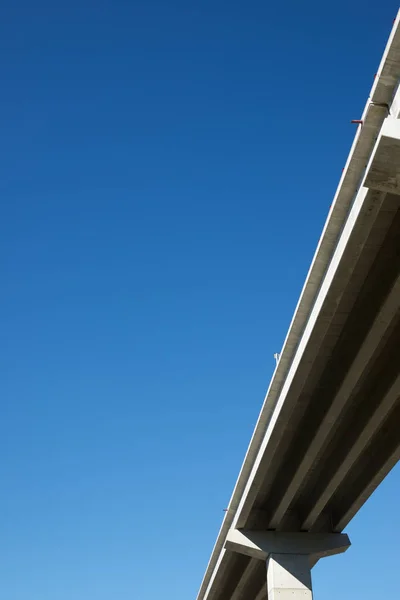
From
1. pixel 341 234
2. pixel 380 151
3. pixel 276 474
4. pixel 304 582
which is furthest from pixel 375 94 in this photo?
pixel 304 582

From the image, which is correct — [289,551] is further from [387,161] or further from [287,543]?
[387,161]

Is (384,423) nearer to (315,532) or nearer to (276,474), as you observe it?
(276,474)

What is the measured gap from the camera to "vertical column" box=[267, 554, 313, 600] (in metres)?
22.2

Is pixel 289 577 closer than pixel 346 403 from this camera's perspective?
No

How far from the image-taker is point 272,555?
75.8ft

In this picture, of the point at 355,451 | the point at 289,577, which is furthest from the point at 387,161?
the point at 289,577

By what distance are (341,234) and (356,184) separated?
1444 mm

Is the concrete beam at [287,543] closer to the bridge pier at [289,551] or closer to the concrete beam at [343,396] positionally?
the bridge pier at [289,551]

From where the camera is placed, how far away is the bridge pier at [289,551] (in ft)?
74.3

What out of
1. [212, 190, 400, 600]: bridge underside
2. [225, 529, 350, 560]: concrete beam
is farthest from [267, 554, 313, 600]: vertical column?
[212, 190, 400, 600]: bridge underside

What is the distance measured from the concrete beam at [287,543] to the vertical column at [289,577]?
230 millimetres

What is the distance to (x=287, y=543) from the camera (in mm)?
23391

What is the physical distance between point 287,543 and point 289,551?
275 mm

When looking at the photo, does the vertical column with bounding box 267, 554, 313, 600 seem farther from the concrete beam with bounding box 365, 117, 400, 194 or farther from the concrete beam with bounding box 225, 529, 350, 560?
the concrete beam with bounding box 365, 117, 400, 194
